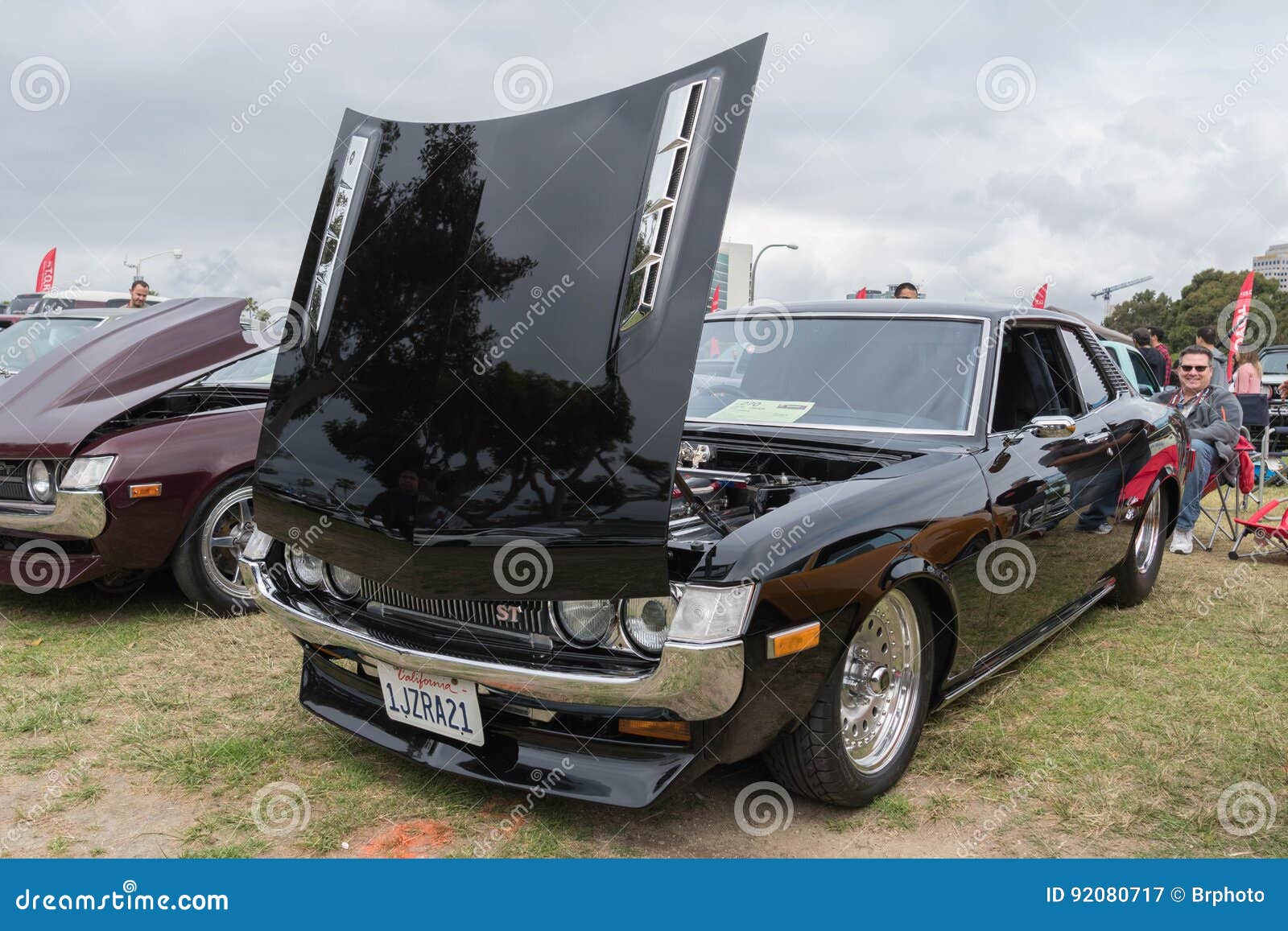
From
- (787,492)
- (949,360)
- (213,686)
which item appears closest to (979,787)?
(787,492)

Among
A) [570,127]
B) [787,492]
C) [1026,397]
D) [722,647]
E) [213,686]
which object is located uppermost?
[570,127]

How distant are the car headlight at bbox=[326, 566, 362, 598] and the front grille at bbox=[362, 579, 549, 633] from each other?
23 centimetres

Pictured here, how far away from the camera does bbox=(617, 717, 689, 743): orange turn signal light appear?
2561 millimetres

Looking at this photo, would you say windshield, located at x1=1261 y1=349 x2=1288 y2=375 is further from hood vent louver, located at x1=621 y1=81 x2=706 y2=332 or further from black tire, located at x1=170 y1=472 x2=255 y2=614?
hood vent louver, located at x1=621 y1=81 x2=706 y2=332

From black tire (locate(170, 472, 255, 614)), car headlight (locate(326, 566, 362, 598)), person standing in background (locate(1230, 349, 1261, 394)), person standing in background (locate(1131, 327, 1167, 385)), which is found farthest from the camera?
person standing in background (locate(1131, 327, 1167, 385))

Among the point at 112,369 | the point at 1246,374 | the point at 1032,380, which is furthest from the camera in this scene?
the point at 1246,374

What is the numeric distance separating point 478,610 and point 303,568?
3.22 feet

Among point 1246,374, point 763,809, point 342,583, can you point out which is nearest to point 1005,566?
point 763,809

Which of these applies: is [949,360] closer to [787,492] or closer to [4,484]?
[787,492]

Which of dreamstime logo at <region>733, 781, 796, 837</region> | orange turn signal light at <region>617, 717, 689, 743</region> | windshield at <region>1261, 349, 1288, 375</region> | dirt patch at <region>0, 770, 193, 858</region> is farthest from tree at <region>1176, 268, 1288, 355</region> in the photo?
dirt patch at <region>0, 770, 193, 858</region>

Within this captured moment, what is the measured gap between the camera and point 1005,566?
3.49 m

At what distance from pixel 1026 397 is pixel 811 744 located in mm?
2050

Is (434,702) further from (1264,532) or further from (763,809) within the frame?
(1264,532)

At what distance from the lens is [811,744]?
2750 mm
